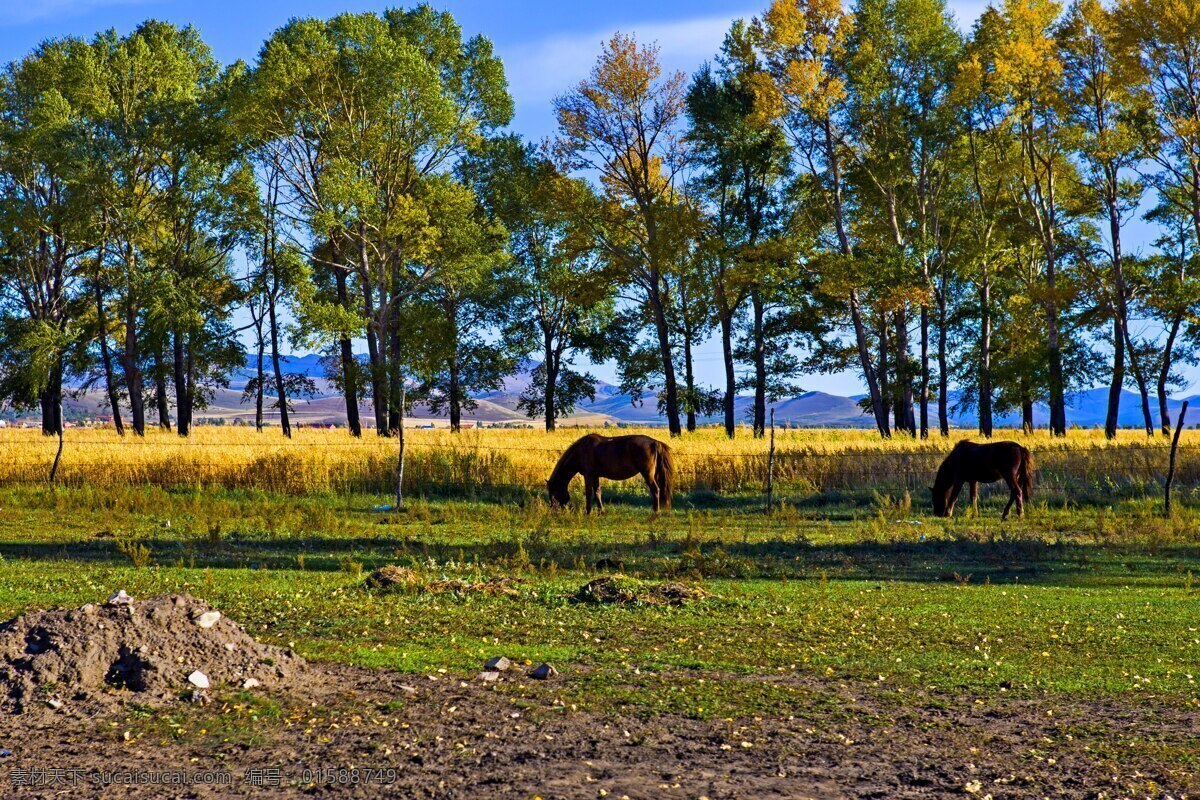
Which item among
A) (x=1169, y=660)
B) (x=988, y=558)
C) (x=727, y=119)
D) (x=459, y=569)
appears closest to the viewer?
(x=1169, y=660)

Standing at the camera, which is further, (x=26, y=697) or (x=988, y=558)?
(x=988, y=558)

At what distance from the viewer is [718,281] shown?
4688 centimetres

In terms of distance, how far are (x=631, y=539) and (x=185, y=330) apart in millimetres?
33045

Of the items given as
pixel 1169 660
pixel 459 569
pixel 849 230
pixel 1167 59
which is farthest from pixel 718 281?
pixel 1169 660

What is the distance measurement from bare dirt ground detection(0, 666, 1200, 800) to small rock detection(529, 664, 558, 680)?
43cm

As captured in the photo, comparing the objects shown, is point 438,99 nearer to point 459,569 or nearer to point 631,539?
point 631,539

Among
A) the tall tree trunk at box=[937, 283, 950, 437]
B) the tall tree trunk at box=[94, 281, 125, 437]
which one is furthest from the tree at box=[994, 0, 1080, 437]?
the tall tree trunk at box=[94, 281, 125, 437]

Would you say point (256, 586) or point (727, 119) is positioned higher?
point (727, 119)

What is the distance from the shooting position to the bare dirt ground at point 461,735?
6.39 metres

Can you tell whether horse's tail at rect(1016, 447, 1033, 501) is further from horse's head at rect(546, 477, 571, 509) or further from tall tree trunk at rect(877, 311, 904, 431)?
tall tree trunk at rect(877, 311, 904, 431)

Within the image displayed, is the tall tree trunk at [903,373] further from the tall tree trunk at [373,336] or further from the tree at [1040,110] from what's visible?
the tall tree trunk at [373,336]

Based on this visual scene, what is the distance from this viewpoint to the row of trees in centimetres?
4100

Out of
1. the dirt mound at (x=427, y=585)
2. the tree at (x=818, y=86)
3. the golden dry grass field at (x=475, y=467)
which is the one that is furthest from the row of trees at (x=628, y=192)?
the dirt mound at (x=427, y=585)

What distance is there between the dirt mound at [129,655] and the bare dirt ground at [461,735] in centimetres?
2
